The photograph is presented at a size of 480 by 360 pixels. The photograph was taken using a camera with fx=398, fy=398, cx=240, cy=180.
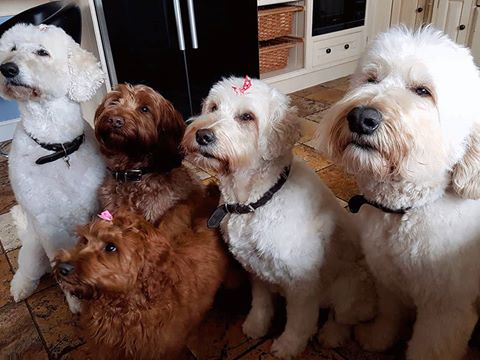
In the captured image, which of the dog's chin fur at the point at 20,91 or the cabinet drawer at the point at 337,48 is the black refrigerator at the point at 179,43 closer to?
the cabinet drawer at the point at 337,48

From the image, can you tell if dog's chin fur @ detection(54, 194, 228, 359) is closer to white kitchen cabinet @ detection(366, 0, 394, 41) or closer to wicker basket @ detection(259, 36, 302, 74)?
wicker basket @ detection(259, 36, 302, 74)

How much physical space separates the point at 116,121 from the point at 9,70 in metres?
0.35

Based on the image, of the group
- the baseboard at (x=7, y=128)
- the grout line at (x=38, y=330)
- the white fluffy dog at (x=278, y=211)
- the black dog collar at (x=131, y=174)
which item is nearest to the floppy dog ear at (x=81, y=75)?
the black dog collar at (x=131, y=174)

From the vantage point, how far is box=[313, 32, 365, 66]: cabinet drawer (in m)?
3.70

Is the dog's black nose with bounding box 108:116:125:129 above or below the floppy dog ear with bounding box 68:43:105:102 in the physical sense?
below

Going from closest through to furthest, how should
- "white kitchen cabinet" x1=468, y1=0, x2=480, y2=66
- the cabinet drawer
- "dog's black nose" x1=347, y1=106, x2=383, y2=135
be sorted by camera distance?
"dog's black nose" x1=347, y1=106, x2=383, y2=135, "white kitchen cabinet" x1=468, y1=0, x2=480, y2=66, the cabinet drawer

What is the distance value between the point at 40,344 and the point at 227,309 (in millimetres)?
656

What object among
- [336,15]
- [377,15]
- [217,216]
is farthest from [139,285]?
[377,15]

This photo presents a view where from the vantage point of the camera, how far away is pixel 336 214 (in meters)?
1.20

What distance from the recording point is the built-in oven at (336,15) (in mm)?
3514

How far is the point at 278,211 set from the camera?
1.11m

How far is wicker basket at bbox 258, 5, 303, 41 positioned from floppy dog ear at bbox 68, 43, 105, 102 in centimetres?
210

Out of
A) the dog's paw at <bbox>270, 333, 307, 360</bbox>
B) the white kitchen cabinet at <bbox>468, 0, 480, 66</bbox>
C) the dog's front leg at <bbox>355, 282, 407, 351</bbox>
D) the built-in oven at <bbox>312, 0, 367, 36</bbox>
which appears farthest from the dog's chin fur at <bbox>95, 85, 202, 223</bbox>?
the white kitchen cabinet at <bbox>468, 0, 480, 66</bbox>

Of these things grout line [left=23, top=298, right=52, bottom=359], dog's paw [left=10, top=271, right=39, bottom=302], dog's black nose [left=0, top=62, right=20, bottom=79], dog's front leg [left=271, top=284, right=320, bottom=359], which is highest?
dog's black nose [left=0, top=62, right=20, bottom=79]
